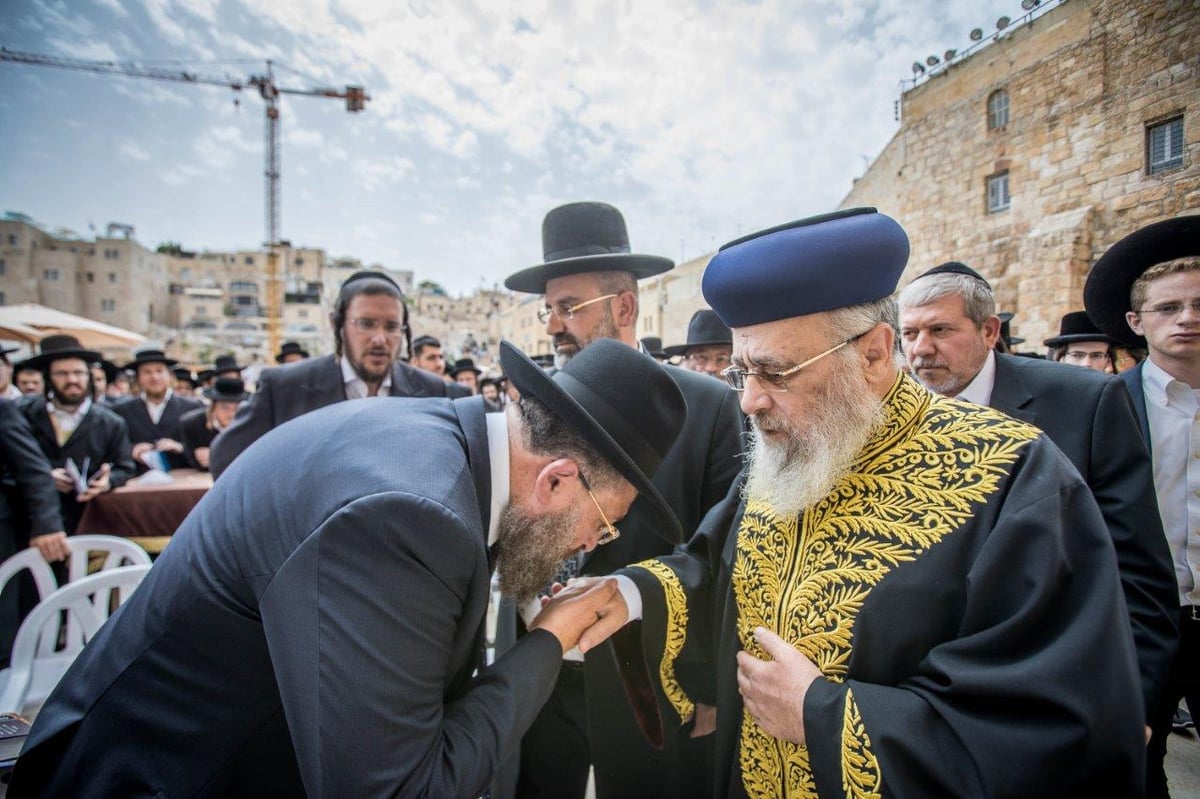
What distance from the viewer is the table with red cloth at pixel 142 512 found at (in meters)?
4.59

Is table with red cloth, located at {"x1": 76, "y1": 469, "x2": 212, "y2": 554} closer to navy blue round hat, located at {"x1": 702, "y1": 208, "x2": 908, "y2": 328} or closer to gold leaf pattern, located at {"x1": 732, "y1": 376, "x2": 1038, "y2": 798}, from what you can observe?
gold leaf pattern, located at {"x1": 732, "y1": 376, "x2": 1038, "y2": 798}

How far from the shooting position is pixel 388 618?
1094mm

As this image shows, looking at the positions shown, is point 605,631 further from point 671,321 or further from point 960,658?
point 671,321

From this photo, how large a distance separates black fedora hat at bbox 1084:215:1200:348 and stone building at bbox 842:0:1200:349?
1122 millimetres

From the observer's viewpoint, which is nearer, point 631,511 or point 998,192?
point 631,511

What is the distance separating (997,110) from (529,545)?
303 inches

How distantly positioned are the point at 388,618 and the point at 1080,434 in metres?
2.61

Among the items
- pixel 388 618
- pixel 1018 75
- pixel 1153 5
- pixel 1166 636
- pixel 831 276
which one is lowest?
pixel 1166 636

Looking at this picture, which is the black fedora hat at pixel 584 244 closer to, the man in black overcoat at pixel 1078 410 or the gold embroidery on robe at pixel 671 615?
the man in black overcoat at pixel 1078 410

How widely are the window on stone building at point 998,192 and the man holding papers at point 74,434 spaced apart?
10145 millimetres

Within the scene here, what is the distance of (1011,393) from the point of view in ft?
8.10

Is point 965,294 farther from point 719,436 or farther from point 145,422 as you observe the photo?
point 145,422

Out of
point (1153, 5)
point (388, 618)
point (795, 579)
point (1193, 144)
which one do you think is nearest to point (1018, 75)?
point (1153, 5)

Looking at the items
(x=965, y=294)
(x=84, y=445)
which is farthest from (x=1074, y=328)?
(x=84, y=445)
